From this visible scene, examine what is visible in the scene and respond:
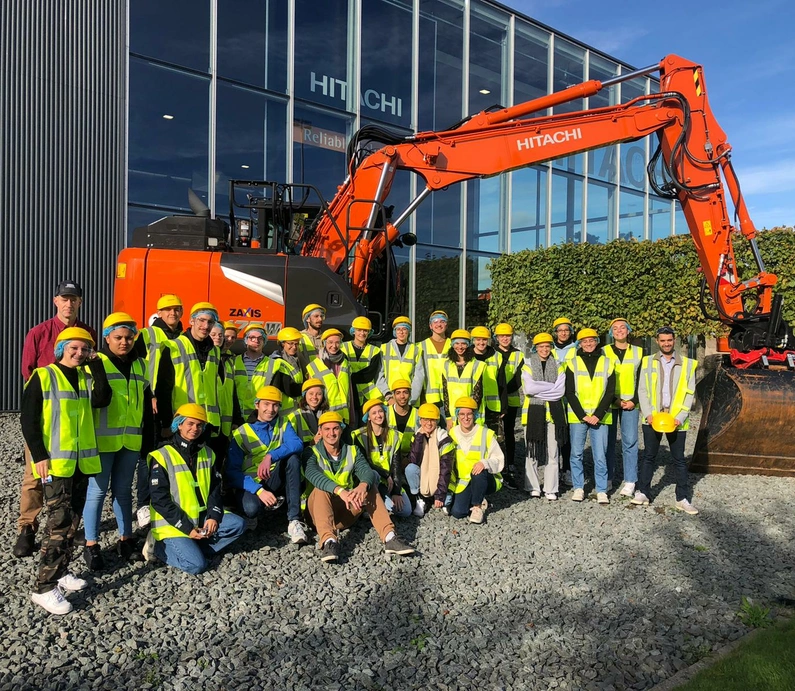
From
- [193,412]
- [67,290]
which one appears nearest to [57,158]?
[67,290]

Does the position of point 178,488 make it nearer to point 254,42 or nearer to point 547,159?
point 547,159

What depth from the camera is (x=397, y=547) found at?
4918 millimetres

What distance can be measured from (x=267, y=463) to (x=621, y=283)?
9.78m

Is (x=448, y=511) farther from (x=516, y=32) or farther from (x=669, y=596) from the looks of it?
(x=516, y=32)

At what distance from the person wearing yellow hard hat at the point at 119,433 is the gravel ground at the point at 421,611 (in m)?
0.20

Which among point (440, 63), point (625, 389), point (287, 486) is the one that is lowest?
point (287, 486)

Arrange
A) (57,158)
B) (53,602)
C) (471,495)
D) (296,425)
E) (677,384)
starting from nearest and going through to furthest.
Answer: (53,602) < (296,425) < (471,495) < (677,384) < (57,158)

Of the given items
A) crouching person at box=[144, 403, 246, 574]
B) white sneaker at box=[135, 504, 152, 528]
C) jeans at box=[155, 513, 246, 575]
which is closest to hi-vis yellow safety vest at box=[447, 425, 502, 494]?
crouching person at box=[144, 403, 246, 574]

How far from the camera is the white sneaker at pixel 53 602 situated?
3830mm

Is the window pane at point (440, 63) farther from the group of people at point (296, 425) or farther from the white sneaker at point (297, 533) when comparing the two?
the white sneaker at point (297, 533)

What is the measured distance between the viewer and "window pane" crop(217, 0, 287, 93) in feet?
40.5

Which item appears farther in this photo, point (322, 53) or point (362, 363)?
point (322, 53)

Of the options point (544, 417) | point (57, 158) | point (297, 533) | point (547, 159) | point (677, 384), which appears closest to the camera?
point (297, 533)

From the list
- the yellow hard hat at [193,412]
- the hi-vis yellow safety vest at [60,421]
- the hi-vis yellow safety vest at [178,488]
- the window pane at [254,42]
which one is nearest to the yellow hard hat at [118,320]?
the hi-vis yellow safety vest at [60,421]
